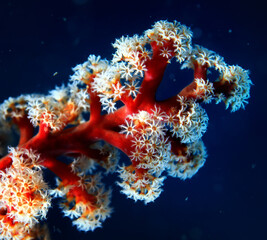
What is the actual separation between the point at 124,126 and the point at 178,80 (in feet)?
12.8

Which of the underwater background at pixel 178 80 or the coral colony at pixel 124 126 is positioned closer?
the coral colony at pixel 124 126

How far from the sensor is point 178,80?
267 inches

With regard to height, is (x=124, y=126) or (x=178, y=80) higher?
(x=178, y=80)

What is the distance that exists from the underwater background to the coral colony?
3.17m

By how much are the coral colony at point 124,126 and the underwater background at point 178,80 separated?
3170 millimetres

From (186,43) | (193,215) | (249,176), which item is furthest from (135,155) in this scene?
(249,176)

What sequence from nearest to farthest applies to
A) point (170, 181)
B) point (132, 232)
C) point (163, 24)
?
point (163, 24)
point (170, 181)
point (132, 232)

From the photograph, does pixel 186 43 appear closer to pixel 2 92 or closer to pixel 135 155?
pixel 135 155

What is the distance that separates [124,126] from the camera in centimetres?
332

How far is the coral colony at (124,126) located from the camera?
3.08m

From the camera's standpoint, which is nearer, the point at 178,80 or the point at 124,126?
the point at 124,126

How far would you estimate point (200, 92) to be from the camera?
321cm

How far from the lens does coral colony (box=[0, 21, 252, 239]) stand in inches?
121

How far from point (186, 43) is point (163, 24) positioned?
377mm
